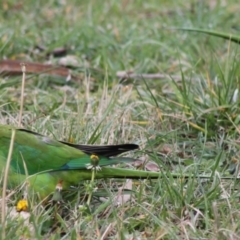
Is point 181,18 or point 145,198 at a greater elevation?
point 181,18

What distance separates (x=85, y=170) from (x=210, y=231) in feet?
1.89

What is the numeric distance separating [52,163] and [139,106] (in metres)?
1.15

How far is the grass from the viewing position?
2.81m

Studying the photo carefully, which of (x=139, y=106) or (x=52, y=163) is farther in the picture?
(x=139, y=106)

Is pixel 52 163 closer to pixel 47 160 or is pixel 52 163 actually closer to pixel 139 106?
pixel 47 160

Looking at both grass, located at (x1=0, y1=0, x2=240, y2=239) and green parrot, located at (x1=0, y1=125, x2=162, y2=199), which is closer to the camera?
grass, located at (x1=0, y1=0, x2=240, y2=239)

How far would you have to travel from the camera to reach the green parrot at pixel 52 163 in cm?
296

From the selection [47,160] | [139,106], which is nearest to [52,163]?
[47,160]

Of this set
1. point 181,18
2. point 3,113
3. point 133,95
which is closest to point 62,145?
point 3,113

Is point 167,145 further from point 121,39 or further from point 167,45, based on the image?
point 121,39

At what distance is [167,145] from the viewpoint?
12.0 feet

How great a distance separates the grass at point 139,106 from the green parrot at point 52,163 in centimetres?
8

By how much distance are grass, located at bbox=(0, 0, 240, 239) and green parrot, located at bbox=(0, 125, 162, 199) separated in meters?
0.08

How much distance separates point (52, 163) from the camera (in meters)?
3.01
